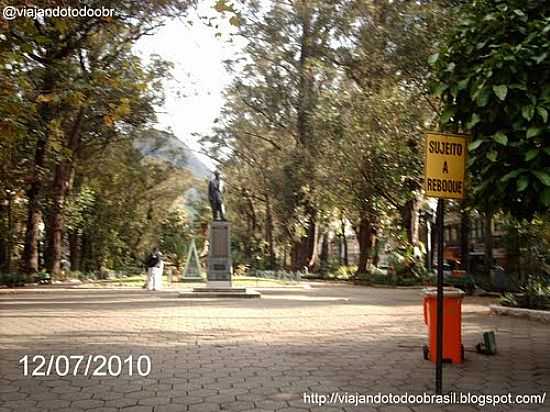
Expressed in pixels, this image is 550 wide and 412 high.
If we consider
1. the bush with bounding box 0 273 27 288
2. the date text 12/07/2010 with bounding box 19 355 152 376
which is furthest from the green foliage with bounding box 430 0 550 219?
the bush with bounding box 0 273 27 288

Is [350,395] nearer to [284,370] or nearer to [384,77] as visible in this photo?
[284,370]

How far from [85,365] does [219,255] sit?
11831 millimetres

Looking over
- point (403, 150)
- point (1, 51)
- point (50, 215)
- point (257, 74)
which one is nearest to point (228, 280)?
point (403, 150)

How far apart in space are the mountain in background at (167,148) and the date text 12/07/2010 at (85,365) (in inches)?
915

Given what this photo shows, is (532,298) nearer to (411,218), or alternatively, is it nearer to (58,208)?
(411,218)

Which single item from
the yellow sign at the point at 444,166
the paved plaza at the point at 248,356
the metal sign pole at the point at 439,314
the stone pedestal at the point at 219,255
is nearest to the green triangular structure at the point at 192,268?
the stone pedestal at the point at 219,255

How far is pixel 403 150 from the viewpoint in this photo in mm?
20969

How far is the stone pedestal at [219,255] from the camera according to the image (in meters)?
18.0

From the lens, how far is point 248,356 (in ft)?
23.0

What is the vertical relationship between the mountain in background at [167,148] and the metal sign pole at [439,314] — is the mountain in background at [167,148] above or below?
above

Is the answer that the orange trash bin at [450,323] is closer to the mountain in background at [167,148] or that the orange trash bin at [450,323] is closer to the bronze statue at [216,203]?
the bronze statue at [216,203]

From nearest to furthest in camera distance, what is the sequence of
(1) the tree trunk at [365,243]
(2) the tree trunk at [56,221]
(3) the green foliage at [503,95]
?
(3) the green foliage at [503,95]
(2) the tree trunk at [56,221]
(1) the tree trunk at [365,243]

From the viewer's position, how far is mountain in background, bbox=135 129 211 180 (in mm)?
30697

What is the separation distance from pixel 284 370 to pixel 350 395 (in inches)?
47.3
